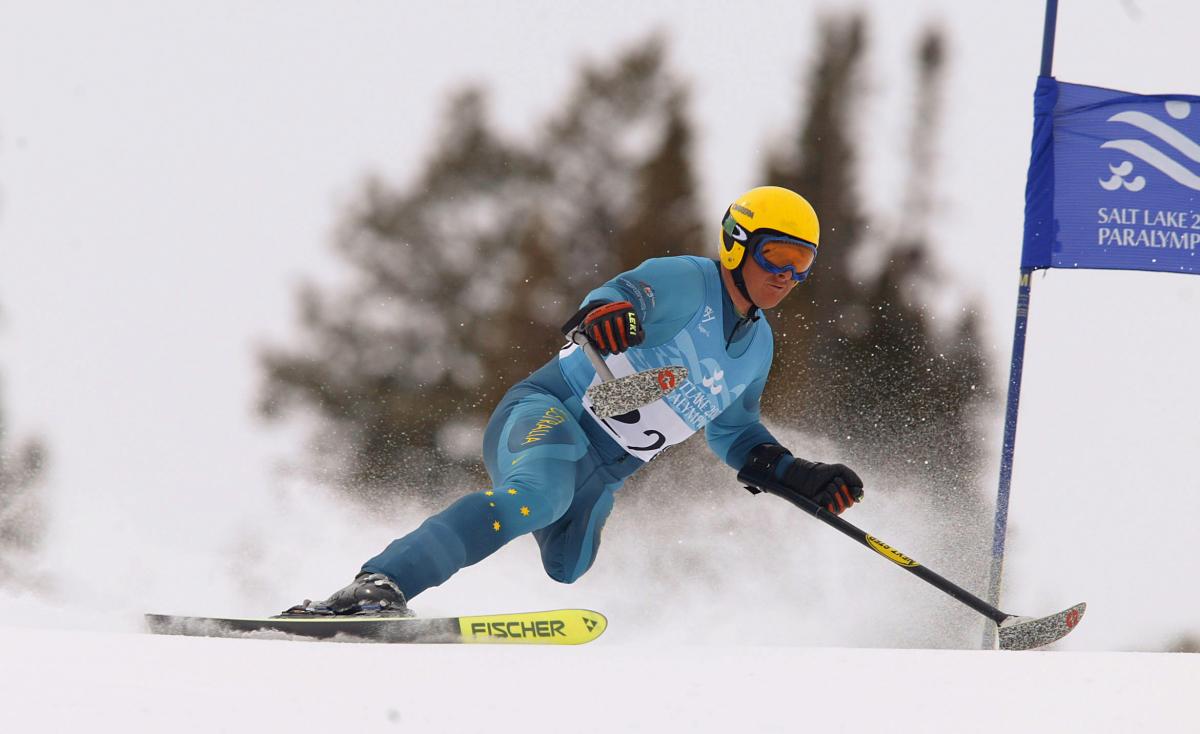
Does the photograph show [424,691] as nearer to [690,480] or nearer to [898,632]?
[898,632]

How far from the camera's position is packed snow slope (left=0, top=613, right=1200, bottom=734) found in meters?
1.84

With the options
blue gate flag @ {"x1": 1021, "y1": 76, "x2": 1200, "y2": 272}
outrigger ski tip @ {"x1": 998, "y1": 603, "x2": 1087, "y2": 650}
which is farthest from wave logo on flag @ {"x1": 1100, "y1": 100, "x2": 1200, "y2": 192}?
outrigger ski tip @ {"x1": 998, "y1": 603, "x2": 1087, "y2": 650}

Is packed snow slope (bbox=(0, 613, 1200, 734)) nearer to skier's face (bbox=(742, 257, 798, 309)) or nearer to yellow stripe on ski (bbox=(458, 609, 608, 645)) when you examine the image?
yellow stripe on ski (bbox=(458, 609, 608, 645))

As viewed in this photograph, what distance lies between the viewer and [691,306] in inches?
149

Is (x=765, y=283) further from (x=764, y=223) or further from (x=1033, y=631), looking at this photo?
(x=1033, y=631)

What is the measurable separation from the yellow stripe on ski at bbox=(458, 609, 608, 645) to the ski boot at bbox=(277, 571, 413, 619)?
0.67 feet

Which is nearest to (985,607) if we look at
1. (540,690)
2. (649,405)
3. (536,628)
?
(649,405)

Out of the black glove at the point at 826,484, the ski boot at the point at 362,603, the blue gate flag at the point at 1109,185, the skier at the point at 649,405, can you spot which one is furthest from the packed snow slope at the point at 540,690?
the blue gate flag at the point at 1109,185

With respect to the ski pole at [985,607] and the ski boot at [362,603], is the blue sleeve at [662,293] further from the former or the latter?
the ski boot at [362,603]

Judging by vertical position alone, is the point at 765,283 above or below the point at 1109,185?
below

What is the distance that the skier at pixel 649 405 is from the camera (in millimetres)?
3361

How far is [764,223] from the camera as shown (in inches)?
148

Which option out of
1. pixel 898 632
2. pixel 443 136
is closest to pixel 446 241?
pixel 443 136

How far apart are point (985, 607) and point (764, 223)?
155 cm
